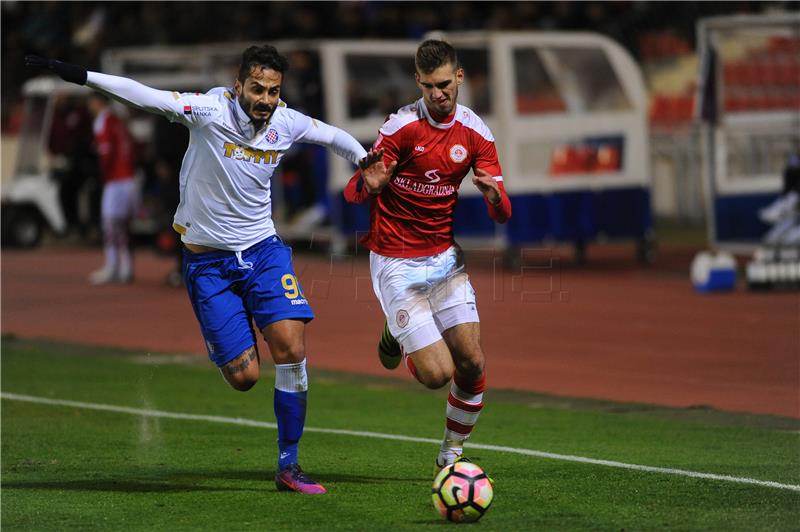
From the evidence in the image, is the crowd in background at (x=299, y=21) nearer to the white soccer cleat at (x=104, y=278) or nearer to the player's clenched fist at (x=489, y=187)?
the white soccer cleat at (x=104, y=278)

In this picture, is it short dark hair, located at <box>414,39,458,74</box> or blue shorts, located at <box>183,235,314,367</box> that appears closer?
short dark hair, located at <box>414,39,458,74</box>

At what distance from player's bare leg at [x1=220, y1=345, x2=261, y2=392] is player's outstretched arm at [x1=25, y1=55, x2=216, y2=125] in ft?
4.55

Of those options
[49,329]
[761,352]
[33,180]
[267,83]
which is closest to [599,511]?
[267,83]

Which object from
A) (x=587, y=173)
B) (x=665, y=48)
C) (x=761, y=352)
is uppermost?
(x=665, y=48)

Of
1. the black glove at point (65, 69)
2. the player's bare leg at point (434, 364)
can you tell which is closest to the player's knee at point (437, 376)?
the player's bare leg at point (434, 364)

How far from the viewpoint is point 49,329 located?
55.8ft

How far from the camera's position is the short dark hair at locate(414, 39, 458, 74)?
7969 mm

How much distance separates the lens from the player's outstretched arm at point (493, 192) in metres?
7.95

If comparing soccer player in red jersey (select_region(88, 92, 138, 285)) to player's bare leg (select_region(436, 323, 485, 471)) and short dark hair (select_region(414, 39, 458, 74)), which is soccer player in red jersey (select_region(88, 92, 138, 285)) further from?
short dark hair (select_region(414, 39, 458, 74))

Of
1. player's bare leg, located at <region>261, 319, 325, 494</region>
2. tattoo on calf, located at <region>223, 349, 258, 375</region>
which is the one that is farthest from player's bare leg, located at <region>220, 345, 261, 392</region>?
player's bare leg, located at <region>261, 319, 325, 494</region>

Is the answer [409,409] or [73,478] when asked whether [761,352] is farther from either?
[73,478]

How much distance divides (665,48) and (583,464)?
2116 cm

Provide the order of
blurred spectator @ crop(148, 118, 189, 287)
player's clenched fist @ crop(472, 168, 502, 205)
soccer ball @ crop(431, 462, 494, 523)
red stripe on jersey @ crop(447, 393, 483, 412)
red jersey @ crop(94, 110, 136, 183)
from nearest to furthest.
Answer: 1. soccer ball @ crop(431, 462, 494, 523)
2. player's clenched fist @ crop(472, 168, 502, 205)
3. red stripe on jersey @ crop(447, 393, 483, 412)
4. blurred spectator @ crop(148, 118, 189, 287)
5. red jersey @ crop(94, 110, 136, 183)

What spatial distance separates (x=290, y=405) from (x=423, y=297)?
0.95m
